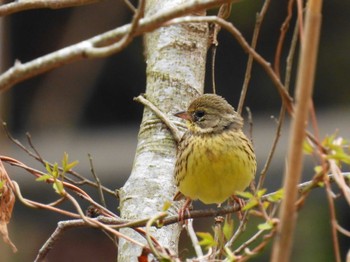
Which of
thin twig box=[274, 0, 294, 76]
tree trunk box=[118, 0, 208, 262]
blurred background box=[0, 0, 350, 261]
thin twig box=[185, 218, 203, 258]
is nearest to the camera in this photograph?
thin twig box=[274, 0, 294, 76]

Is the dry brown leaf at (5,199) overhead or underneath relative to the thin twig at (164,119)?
underneath

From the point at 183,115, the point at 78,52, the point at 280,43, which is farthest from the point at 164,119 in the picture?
the point at 78,52

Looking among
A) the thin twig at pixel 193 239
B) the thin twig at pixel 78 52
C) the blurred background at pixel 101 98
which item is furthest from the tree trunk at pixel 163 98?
the blurred background at pixel 101 98

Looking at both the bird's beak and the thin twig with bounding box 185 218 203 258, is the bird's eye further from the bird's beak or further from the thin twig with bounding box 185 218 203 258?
the thin twig with bounding box 185 218 203 258

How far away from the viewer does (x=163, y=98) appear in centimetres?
406

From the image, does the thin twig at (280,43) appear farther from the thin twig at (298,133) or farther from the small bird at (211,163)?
the small bird at (211,163)

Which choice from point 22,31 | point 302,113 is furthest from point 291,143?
point 22,31

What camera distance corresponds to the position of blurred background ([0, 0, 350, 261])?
7875mm

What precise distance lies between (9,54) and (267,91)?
7.49ft

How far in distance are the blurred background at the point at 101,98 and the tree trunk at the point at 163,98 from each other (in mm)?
3311

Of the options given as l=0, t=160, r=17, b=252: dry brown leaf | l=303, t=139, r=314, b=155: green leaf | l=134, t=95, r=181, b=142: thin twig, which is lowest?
l=0, t=160, r=17, b=252: dry brown leaf

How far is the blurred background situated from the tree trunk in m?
3.31

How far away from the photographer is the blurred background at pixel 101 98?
7.88m

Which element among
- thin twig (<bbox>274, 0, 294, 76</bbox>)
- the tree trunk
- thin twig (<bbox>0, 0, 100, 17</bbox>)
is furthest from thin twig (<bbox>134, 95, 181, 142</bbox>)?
thin twig (<bbox>274, 0, 294, 76</bbox>)
